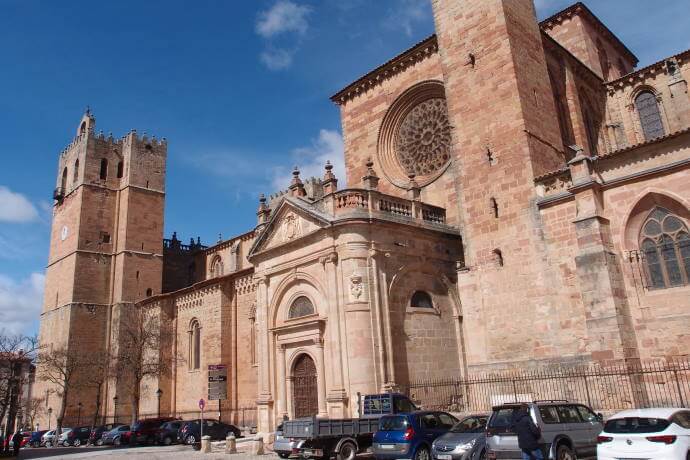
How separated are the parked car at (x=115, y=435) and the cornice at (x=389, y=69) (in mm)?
19513

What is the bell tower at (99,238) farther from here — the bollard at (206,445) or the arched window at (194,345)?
the bollard at (206,445)

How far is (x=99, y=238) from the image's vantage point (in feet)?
147

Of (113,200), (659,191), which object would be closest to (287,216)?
(659,191)

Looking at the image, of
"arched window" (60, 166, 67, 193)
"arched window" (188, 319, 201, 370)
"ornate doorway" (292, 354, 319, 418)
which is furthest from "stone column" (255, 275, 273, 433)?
"arched window" (60, 166, 67, 193)

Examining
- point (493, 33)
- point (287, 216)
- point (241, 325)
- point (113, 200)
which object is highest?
point (113, 200)

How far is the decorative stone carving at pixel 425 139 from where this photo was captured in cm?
2455

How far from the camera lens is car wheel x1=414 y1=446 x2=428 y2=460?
12.7 meters

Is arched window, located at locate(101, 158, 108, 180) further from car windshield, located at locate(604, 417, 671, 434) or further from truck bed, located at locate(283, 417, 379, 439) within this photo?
car windshield, located at locate(604, 417, 671, 434)

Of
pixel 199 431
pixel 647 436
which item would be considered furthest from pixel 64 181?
pixel 647 436

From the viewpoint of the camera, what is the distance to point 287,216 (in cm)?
2180

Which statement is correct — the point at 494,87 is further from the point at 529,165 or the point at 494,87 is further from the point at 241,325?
the point at 241,325

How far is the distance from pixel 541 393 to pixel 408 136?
13.3 m

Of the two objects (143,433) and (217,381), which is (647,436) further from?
(143,433)

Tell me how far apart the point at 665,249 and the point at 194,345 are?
27263 mm
